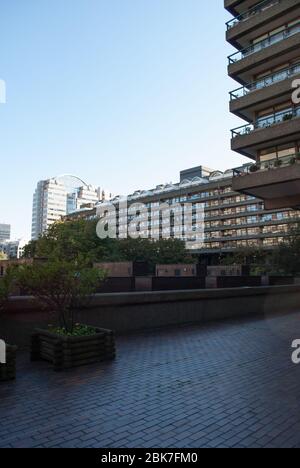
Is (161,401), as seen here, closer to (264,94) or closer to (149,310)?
(149,310)

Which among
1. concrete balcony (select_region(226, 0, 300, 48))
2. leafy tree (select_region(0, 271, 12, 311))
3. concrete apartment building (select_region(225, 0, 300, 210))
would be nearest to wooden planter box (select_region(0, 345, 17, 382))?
leafy tree (select_region(0, 271, 12, 311))

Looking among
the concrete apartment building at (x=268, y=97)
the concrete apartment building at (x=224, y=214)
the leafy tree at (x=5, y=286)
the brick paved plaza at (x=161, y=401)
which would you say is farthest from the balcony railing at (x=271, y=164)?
the concrete apartment building at (x=224, y=214)

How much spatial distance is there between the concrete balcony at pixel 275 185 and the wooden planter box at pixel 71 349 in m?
14.9

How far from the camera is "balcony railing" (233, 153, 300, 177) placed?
19003 mm

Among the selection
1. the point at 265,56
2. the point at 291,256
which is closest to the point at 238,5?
the point at 265,56

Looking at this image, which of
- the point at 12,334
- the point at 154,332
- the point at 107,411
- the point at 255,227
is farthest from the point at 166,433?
the point at 255,227

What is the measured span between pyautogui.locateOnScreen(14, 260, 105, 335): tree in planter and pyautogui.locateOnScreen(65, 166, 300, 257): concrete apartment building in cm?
7805

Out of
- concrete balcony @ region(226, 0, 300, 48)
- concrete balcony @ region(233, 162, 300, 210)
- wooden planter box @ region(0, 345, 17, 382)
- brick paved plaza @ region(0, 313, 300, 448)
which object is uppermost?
concrete balcony @ region(226, 0, 300, 48)

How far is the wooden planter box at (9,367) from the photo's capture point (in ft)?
19.9

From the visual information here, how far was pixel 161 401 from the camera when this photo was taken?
17.4ft

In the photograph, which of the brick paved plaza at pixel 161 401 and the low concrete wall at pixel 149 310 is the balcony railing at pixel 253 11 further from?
the brick paved plaza at pixel 161 401

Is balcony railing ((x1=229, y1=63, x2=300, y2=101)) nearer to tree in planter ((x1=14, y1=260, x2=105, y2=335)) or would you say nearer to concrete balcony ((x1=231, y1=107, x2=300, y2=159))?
concrete balcony ((x1=231, y1=107, x2=300, y2=159))

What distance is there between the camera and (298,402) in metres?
5.34

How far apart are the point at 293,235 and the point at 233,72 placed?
1552 centimetres
